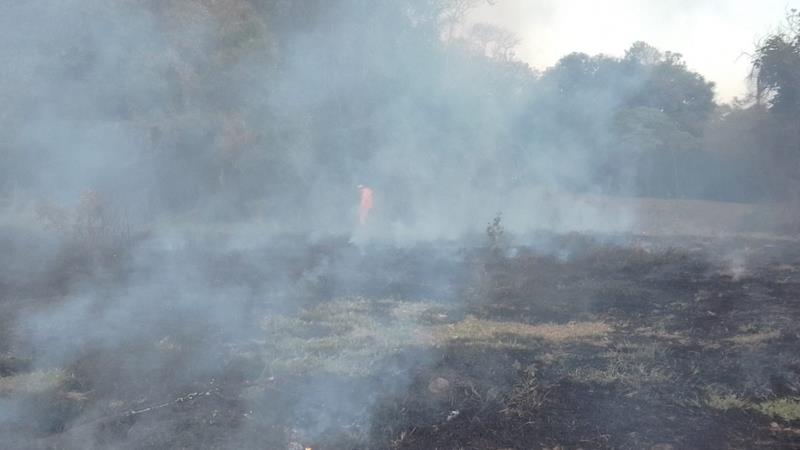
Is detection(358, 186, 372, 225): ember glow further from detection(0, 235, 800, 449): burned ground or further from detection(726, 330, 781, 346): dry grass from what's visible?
detection(726, 330, 781, 346): dry grass

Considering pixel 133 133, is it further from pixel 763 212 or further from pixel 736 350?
pixel 763 212

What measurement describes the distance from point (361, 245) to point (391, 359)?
5396 millimetres

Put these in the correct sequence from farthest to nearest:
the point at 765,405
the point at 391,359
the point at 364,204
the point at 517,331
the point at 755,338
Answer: the point at 364,204 < the point at 517,331 < the point at 755,338 < the point at 391,359 < the point at 765,405

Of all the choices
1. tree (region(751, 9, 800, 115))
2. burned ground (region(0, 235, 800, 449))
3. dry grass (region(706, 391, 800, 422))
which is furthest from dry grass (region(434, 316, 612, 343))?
tree (region(751, 9, 800, 115))

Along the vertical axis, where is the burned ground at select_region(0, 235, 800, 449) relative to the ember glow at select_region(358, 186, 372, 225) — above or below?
below

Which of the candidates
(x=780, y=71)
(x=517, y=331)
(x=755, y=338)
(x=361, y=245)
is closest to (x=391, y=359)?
(x=517, y=331)

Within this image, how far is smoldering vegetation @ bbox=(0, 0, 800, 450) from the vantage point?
13.3 feet

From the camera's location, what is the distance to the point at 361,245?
399 inches

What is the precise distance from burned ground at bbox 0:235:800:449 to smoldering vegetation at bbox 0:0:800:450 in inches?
1.1

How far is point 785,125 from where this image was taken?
52.9 feet

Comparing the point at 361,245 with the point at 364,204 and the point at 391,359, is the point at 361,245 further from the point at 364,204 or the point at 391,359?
the point at 391,359

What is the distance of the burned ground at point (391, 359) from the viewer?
379cm

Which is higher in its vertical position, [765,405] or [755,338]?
[755,338]

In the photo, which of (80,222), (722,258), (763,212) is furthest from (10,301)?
(763,212)
